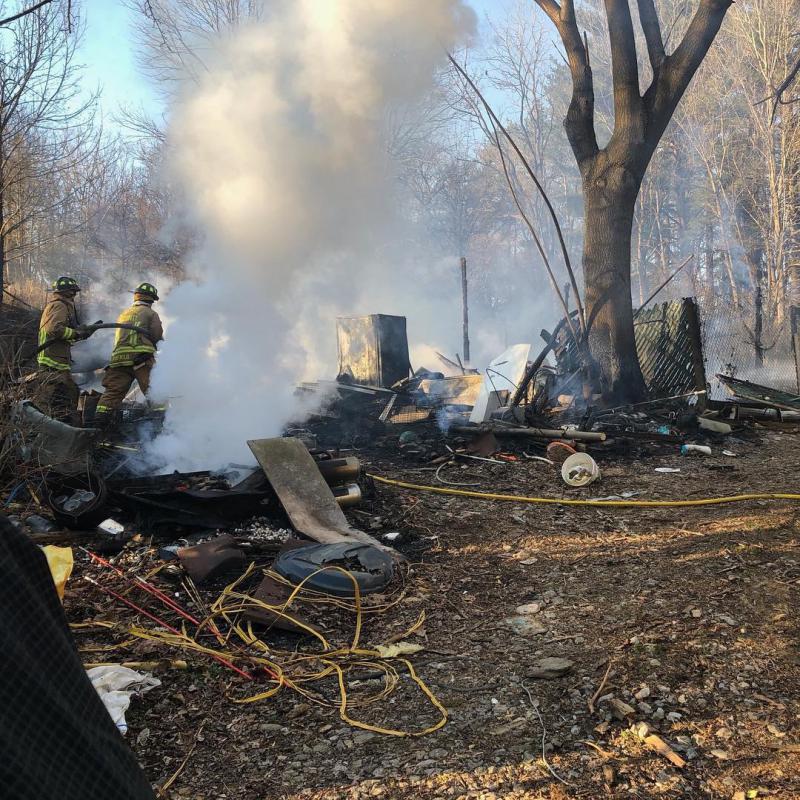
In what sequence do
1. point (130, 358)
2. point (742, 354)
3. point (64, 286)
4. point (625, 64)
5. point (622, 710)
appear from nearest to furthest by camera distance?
point (622, 710) → point (130, 358) → point (64, 286) → point (625, 64) → point (742, 354)

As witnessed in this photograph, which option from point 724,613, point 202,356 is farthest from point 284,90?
point 724,613

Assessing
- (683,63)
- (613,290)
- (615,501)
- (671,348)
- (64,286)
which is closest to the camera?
(615,501)

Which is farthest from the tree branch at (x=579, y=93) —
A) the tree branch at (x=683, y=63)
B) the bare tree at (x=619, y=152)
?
the tree branch at (x=683, y=63)

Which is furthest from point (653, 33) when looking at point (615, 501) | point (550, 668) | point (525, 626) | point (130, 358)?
point (550, 668)

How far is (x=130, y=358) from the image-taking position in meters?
7.91

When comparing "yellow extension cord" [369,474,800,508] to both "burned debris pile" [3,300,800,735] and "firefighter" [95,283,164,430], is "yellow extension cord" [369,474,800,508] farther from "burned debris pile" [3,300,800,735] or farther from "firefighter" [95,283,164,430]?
"firefighter" [95,283,164,430]

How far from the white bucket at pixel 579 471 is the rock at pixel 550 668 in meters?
3.57

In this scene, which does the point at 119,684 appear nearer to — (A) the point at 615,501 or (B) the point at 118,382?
(A) the point at 615,501

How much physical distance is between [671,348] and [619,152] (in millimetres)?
3173

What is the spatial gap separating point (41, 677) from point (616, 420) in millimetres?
8641

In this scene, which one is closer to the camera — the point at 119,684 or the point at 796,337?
the point at 119,684

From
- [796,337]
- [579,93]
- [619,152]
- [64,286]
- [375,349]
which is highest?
[579,93]

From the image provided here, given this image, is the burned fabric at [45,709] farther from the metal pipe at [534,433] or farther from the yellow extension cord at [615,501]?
the metal pipe at [534,433]

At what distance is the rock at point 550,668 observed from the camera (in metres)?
2.91
